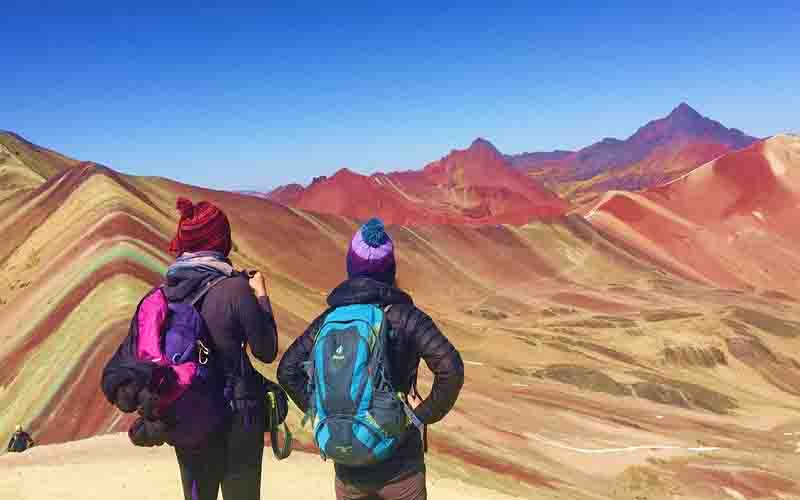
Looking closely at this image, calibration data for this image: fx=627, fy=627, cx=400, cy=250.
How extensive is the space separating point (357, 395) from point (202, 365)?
93cm

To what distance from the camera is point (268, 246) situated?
51250 millimetres

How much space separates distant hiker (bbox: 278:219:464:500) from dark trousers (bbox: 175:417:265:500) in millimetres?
410

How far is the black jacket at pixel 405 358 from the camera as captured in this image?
145 inches

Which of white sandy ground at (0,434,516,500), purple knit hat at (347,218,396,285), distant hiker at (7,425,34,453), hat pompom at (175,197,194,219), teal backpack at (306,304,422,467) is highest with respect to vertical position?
hat pompom at (175,197,194,219)

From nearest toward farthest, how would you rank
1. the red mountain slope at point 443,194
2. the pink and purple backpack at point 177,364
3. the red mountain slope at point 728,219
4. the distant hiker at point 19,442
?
1. the pink and purple backpack at point 177,364
2. the distant hiker at point 19,442
3. the red mountain slope at point 728,219
4. the red mountain slope at point 443,194

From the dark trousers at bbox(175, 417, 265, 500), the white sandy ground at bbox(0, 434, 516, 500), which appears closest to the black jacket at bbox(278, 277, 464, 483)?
the dark trousers at bbox(175, 417, 265, 500)

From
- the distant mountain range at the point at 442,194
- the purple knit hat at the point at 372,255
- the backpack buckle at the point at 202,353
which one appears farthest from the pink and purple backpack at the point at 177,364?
the distant mountain range at the point at 442,194

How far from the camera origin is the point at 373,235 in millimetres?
3926

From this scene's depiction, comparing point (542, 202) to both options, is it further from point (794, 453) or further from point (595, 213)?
point (794, 453)

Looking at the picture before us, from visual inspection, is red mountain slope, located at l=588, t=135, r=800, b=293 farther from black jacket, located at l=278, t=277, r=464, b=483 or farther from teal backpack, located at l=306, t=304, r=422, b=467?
teal backpack, located at l=306, t=304, r=422, b=467

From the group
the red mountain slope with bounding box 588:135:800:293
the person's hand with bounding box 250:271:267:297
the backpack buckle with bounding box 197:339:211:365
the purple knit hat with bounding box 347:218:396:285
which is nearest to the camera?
the backpack buckle with bounding box 197:339:211:365

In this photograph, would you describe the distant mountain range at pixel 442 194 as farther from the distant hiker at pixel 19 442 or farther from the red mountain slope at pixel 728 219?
the distant hiker at pixel 19 442

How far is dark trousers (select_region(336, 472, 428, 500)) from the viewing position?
373 cm

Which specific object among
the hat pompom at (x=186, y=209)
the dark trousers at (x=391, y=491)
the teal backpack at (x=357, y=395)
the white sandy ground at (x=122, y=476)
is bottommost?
the white sandy ground at (x=122, y=476)
